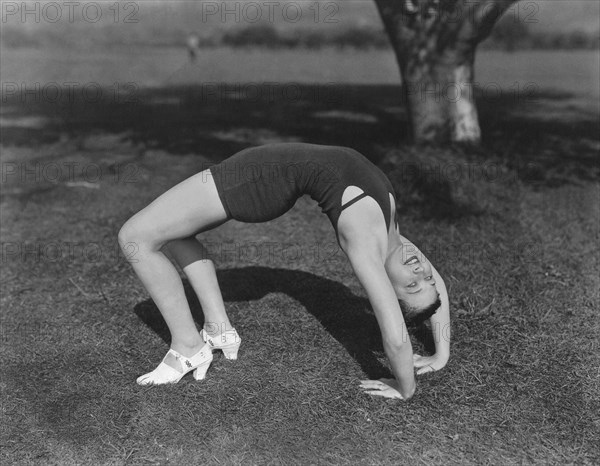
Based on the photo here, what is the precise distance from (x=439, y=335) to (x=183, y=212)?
1.58 m

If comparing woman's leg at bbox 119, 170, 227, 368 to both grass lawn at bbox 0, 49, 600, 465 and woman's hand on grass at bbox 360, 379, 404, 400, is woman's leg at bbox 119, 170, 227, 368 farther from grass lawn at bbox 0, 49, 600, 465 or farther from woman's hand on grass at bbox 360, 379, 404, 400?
woman's hand on grass at bbox 360, 379, 404, 400

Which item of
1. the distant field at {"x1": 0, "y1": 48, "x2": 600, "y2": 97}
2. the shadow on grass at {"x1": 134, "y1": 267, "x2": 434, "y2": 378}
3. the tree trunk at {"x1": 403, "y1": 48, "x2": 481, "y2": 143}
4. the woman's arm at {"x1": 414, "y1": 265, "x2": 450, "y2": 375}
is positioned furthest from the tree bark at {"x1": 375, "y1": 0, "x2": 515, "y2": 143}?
the distant field at {"x1": 0, "y1": 48, "x2": 600, "y2": 97}

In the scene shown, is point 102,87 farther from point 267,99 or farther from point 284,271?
point 284,271

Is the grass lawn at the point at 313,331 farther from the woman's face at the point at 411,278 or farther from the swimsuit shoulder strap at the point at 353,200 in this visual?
the swimsuit shoulder strap at the point at 353,200

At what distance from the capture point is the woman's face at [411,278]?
11.7ft

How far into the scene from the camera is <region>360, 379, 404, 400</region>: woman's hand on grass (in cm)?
374

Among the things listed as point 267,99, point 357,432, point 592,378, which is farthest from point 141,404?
point 267,99

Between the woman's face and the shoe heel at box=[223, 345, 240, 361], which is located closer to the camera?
the woman's face

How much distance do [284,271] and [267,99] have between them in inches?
413

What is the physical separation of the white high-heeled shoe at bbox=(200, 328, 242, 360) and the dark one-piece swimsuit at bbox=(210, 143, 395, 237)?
96 centimetres

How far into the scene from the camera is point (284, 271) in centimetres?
555

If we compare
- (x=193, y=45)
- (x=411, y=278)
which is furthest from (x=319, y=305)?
(x=193, y=45)

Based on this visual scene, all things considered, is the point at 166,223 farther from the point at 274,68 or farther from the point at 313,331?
the point at 274,68

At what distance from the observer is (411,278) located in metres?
3.56
